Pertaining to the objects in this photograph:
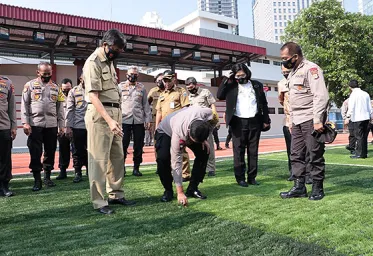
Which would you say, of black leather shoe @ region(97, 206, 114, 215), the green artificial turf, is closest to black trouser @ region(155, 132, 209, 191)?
the green artificial turf

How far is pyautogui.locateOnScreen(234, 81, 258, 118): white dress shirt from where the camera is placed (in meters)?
4.54

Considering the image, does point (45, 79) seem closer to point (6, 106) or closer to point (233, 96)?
point (6, 106)

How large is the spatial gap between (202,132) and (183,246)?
113 cm

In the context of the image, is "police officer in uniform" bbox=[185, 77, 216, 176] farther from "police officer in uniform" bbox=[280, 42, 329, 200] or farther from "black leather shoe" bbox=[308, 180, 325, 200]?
"black leather shoe" bbox=[308, 180, 325, 200]

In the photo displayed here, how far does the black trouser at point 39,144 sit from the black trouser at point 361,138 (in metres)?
6.14

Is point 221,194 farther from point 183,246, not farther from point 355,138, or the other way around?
point 355,138

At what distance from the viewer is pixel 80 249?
2301mm

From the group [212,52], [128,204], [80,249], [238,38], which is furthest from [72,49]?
[238,38]

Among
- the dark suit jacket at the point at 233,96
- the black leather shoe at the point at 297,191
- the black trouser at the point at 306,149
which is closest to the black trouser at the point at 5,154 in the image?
the dark suit jacket at the point at 233,96

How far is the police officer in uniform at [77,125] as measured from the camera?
5.48 m

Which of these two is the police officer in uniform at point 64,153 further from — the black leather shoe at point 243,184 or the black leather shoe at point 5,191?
the black leather shoe at point 243,184

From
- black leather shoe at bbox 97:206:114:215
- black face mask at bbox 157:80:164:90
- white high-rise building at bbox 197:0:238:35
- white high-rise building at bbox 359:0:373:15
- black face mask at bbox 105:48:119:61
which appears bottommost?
black leather shoe at bbox 97:206:114:215

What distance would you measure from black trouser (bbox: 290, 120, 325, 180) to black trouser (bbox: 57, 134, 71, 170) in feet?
12.9

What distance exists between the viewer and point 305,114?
366cm
